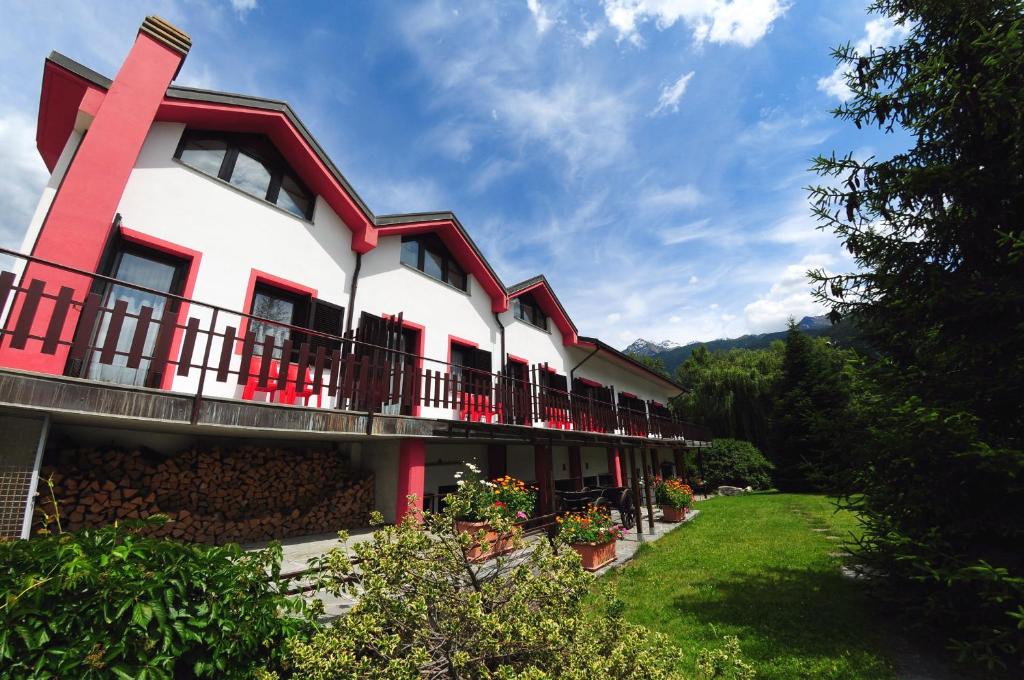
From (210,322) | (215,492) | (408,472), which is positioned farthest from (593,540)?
(210,322)

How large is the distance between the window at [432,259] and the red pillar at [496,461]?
455 cm

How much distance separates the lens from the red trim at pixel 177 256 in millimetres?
6012

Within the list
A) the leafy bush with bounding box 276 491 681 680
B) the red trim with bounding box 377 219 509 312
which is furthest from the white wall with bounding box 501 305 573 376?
the leafy bush with bounding box 276 491 681 680

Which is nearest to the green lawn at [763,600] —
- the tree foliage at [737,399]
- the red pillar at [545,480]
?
the red pillar at [545,480]

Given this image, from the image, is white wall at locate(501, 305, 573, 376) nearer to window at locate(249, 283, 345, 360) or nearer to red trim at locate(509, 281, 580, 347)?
red trim at locate(509, 281, 580, 347)

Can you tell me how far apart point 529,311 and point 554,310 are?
1.00 meters

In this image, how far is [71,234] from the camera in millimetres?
5156

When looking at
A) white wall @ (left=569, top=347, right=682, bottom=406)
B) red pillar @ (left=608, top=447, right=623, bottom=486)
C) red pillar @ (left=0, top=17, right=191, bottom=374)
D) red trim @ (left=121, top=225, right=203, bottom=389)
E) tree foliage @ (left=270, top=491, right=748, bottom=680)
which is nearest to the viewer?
tree foliage @ (left=270, top=491, right=748, bottom=680)

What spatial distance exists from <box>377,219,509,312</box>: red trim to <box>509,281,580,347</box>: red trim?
1227 mm

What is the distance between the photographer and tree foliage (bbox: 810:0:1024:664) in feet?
13.8

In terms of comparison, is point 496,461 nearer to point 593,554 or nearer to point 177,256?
point 593,554

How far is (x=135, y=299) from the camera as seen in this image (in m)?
6.18

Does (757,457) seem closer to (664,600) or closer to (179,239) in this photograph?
(664,600)

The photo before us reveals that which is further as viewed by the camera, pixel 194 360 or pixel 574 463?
pixel 574 463
